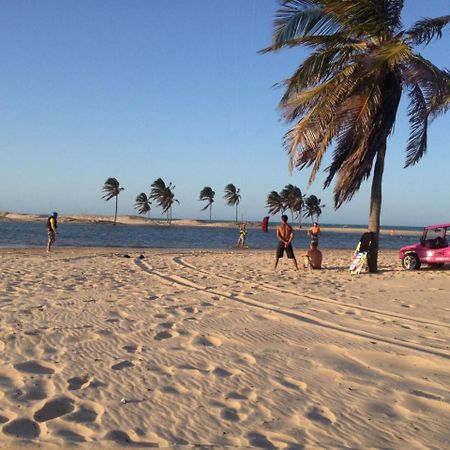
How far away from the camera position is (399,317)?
6.79 m

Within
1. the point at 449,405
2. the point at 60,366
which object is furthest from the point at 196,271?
the point at 449,405

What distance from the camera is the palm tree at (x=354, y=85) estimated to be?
38.8ft

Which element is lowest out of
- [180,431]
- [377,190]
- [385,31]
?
[180,431]

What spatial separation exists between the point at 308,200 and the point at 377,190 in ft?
304

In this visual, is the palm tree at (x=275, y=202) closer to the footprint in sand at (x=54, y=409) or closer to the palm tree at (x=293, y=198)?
the palm tree at (x=293, y=198)

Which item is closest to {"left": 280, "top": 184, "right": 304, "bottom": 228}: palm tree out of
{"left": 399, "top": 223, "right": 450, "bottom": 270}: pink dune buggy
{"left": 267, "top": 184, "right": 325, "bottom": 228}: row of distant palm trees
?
{"left": 267, "top": 184, "right": 325, "bottom": 228}: row of distant palm trees

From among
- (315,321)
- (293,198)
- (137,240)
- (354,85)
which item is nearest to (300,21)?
(354,85)

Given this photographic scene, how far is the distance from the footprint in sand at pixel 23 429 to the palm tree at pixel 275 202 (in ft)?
311

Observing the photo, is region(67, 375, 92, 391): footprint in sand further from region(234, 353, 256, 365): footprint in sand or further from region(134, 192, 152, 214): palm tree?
region(134, 192, 152, 214): palm tree

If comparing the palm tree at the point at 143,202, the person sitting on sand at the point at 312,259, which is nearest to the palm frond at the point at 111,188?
the palm tree at the point at 143,202

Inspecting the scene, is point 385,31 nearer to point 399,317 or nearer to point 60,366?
point 399,317

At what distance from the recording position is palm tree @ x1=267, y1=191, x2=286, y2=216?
319 feet

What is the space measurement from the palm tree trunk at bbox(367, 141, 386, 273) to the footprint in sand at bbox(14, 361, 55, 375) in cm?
1069

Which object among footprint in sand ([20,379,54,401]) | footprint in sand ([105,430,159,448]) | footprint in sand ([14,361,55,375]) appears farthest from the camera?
footprint in sand ([14,361,55,375])
